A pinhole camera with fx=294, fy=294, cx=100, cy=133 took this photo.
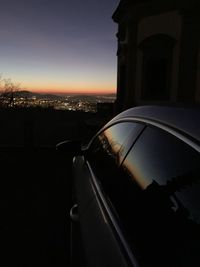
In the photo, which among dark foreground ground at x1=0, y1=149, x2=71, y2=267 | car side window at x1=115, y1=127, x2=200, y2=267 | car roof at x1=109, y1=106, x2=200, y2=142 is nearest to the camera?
car side window at x1=115, y1=127, x2=200, y2=267

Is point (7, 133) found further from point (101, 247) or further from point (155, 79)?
point (101, 247)

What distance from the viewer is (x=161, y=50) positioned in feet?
45.3

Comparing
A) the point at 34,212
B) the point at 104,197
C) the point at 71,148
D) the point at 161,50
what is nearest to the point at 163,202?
the point at 104,197

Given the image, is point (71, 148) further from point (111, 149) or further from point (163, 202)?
point (163, 202)

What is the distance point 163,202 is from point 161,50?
1351 cm

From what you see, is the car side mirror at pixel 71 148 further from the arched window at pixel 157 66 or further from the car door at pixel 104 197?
the arched window at pixel 157 66

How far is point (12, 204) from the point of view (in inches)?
188

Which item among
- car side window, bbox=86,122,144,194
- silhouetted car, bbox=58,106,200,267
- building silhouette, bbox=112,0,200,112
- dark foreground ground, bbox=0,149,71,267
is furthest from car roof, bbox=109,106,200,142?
building silhouette, bbox=112,0,200,112

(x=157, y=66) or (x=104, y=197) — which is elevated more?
(x=157, y=66)

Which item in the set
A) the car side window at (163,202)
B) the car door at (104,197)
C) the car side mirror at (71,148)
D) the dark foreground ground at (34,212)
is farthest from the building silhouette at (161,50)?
the car side window at (163,202)

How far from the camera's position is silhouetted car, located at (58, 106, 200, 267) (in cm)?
109

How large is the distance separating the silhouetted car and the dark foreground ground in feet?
5.33

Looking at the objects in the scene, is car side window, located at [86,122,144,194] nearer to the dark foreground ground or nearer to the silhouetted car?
the silhouetted car

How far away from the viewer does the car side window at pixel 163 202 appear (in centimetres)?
105
